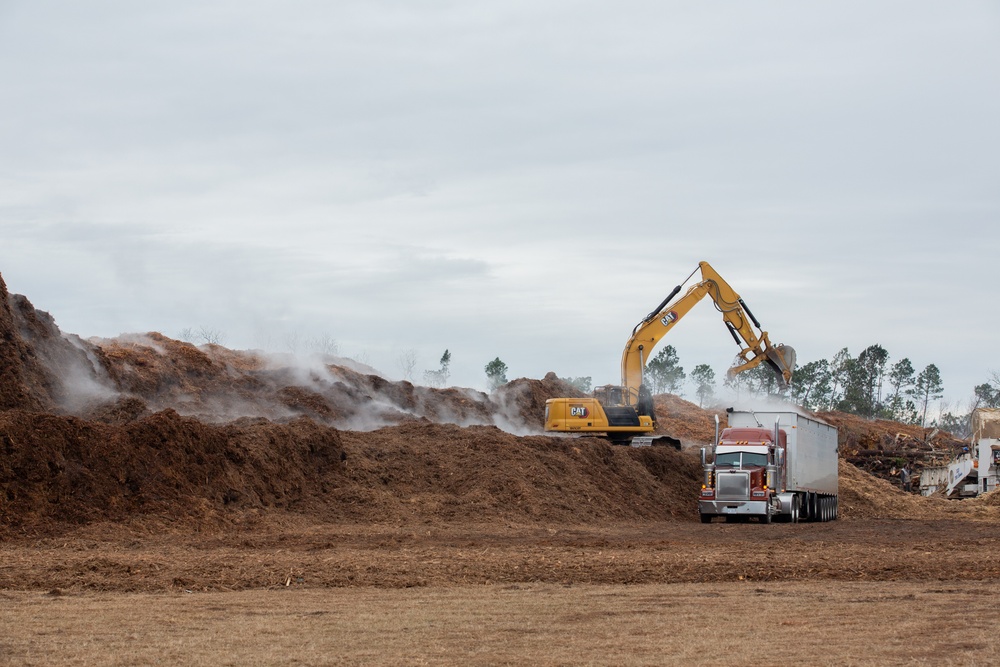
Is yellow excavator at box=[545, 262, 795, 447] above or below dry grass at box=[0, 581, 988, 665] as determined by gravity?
above

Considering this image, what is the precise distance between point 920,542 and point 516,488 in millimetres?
11756

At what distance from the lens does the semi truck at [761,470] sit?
3472cm

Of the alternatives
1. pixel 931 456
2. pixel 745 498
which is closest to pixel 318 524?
pixel 745 498

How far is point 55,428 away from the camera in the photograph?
26.1 m

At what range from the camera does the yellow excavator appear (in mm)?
42406

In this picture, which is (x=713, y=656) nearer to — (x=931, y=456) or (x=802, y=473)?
(x=802, y=473)

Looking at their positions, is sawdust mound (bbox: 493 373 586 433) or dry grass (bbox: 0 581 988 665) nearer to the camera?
dry grass (bbox: 0 581 988 665)

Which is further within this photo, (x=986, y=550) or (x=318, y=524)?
(x=318, y=524)

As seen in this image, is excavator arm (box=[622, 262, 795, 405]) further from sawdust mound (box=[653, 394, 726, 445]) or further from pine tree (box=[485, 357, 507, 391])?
pine tree (box=[485, 357, 507, 391])

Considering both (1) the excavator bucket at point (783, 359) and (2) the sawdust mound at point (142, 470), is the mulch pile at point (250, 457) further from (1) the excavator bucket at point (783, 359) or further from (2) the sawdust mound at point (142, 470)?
(1) the excavator bucket at point (783, 359)

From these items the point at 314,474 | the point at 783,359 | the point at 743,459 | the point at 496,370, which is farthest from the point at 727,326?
the point at 496,370

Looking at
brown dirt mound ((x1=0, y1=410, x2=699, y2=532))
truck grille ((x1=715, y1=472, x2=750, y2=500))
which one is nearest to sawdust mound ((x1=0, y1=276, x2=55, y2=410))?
brown dirt mound ((x1=0, y1=410, x2=699, y2=532))

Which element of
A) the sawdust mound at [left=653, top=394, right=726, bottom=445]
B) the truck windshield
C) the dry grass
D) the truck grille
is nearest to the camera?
the dry grass

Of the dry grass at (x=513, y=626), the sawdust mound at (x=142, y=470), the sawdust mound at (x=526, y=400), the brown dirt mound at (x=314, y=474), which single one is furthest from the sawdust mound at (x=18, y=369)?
the sawdust mound at (x=526, y=400)
